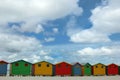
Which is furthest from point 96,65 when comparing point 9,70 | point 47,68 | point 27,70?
point 9,70

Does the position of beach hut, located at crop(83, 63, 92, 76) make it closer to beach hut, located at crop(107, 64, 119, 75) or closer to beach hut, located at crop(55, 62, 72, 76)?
beach hut, located at crop(55, 62, 72, 76)

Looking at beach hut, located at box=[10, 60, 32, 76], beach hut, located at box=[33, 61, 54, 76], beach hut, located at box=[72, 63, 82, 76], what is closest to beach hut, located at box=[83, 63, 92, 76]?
beach hut, located at box=[72, 63, 82, 76]

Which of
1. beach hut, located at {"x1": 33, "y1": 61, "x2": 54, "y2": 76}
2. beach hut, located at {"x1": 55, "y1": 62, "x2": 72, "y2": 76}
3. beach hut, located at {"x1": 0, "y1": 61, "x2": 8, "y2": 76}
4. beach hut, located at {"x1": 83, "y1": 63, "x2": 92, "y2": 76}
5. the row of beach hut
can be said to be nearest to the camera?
beach hut, located at {"x1": 0, "y1": 61, "x2": 8, "y2": 76}

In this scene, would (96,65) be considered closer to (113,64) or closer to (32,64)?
(113,64)

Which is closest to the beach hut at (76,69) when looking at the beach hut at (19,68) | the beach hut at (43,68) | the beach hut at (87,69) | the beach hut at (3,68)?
the beach hut at (87,69)

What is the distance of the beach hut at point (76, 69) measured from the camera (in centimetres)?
6275

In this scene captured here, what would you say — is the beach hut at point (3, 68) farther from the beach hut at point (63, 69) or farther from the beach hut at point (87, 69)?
the beach hut at point (87, 69)

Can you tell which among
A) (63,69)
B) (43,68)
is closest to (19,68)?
(43,68)

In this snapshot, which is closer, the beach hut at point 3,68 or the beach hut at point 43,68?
the beach hut at point 3,68

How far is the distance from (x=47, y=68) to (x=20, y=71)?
716cm

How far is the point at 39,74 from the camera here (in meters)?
58.6

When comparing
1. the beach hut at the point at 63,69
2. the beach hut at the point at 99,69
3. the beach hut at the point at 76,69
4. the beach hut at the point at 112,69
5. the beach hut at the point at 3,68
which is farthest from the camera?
the beach hut at the point at 112,69

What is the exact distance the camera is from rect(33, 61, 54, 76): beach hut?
5900cm

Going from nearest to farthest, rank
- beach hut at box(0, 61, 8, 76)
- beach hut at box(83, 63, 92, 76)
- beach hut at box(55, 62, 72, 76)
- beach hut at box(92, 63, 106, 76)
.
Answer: beach hut at box(0, 61, 8, 76)
beach hut at box(55, 62, 72, 76)
beach hut at box(83, 63, 92, 76)
beach hut at box(92, 63, 106, 76)
